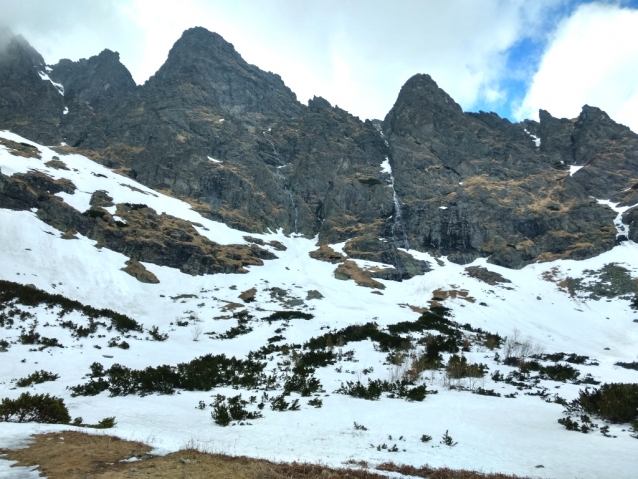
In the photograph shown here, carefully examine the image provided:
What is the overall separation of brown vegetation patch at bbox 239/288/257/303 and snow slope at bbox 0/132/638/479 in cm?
102

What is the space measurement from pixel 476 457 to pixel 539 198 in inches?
3847

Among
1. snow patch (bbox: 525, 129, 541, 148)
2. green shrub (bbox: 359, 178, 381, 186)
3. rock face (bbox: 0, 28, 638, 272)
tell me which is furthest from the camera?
snow patch (bbox: 525, 129, 541, 148)

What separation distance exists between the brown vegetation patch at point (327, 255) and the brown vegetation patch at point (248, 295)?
2190cm

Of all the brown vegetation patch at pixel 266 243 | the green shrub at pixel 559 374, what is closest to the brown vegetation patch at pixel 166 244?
the brown vegetation patch at pixel 266 243

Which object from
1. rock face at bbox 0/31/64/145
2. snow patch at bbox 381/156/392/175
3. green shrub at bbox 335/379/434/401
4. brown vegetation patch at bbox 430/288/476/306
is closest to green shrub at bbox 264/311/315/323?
brown vegetation patch at bbox 430/288/476/306

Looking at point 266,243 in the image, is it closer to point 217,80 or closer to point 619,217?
point 619,217

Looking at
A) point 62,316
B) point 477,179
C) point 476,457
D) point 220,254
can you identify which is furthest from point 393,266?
point 476,457

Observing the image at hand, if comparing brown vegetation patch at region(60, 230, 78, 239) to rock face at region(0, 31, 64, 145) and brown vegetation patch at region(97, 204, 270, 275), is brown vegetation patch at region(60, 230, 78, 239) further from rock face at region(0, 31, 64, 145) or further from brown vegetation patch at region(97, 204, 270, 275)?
rock face at region(0, 31, 64, 145)

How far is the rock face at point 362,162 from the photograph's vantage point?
8019 cm

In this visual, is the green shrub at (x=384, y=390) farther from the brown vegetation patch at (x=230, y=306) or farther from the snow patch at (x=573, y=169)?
the snow patch at (x=573, y=169)

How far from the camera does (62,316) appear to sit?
2367 cm

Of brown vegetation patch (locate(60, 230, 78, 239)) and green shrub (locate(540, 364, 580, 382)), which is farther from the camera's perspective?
brown vegetation patch (locate(60, 230, 78, 239))

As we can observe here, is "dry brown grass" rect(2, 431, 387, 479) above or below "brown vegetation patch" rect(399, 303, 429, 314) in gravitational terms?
below

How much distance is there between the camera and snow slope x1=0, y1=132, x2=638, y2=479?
28.4ft
